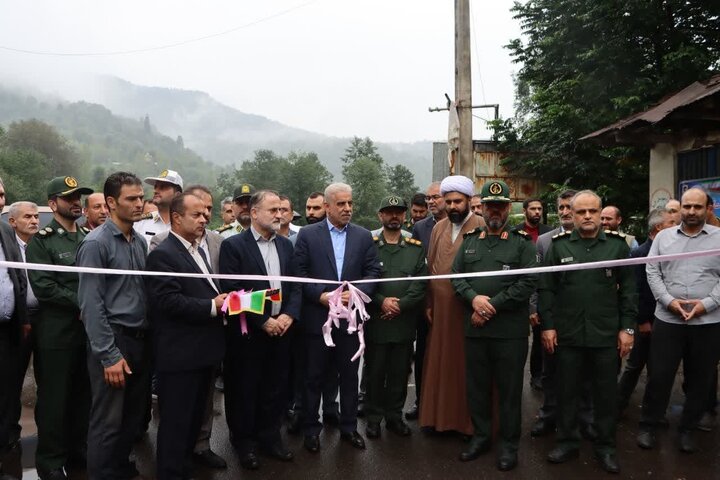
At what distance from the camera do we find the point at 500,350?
170 inches

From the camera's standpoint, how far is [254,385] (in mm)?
4285

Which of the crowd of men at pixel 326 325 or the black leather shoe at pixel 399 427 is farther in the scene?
the black leather shoe at pixel 399 427

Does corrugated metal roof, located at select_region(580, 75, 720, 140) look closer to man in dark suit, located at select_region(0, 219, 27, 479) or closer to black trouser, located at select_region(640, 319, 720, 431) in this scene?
black trouser, located at select_region(640, 319, 720, 431)

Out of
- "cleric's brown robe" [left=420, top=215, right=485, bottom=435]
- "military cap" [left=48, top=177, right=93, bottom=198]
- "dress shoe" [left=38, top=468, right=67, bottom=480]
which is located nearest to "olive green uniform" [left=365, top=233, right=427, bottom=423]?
"cleric's brown robe" [left=420, top=215, right=485, bottom=435]

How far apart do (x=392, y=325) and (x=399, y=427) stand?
3.02 feet

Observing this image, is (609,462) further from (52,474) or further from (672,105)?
(672,105)

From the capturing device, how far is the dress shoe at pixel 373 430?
4820mm

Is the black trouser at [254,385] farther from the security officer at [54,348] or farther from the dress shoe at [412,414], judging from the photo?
the dress shoe at [412,414]

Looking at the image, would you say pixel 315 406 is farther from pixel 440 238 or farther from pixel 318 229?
pixel 440 238

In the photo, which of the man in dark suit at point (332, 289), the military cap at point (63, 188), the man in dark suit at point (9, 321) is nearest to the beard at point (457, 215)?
the man in dark suit at point (332, 289)

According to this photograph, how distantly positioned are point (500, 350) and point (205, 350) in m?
2.21

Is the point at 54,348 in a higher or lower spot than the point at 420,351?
higher

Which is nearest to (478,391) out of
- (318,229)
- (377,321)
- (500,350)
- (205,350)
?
(500,350)

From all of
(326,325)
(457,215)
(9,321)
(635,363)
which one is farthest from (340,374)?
(635,363)
